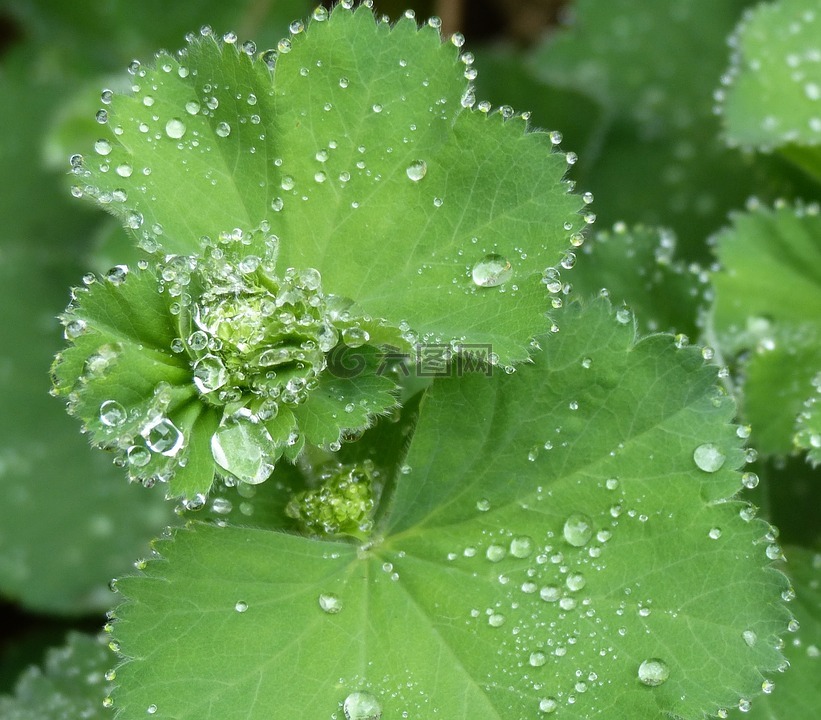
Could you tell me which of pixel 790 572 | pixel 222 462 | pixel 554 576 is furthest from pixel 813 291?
pixel 222 462

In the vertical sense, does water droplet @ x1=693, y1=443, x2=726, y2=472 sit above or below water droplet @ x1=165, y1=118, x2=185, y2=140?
below

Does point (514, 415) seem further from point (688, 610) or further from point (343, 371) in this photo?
point (688, 610)

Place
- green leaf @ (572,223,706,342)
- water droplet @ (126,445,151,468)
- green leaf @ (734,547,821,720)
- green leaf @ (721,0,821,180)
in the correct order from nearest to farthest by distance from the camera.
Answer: water droplet @ (126,445,151,468), green leaf @ (734,547,821,720), green leaf @ (572,223,706,342), green leaf @ (721,0,821,180)

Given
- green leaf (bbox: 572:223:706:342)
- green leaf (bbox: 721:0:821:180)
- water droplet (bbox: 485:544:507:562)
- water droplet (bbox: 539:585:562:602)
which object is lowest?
water droplet (bbox: 539:585:562:602)

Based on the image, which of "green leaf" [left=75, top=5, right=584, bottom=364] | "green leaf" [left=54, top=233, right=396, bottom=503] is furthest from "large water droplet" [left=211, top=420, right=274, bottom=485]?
"green leaf" [left=75, top=5, right=584, bottom=364]

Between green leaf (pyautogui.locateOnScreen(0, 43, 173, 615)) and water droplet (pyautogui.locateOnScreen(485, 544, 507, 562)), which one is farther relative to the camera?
green leaf (pyautogui.locateOnScreen(0, 43, 173, 615))

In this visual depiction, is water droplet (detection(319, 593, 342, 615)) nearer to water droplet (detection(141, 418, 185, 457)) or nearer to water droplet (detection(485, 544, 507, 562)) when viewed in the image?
water droplet (detection(485, 544, 507, 562))

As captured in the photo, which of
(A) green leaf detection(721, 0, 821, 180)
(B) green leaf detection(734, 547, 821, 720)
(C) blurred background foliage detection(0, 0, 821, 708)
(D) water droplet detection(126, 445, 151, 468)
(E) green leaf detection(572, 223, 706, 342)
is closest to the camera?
(D) water droplet detection(126, 445, 151, 468)

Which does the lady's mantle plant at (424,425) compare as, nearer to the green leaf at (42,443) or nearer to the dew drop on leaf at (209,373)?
the dew drop on leaf at (209,373)
